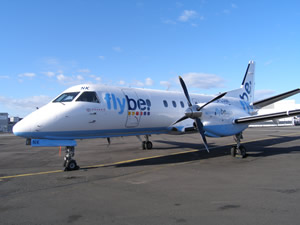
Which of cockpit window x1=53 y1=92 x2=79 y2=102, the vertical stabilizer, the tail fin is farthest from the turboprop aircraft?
the vertical stabilizer

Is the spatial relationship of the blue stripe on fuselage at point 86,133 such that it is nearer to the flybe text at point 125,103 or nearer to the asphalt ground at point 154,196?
the flybe text at point 125,103

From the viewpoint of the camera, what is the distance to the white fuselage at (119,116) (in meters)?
9.23

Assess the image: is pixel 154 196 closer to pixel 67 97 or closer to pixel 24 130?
pixel 24 130

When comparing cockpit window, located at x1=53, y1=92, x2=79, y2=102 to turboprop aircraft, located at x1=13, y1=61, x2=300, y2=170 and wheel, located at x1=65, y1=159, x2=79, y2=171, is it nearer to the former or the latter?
turboprop aircraft, located at x1=13, y1=61, x2=300, y2=170

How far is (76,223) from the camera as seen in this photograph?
440 cm

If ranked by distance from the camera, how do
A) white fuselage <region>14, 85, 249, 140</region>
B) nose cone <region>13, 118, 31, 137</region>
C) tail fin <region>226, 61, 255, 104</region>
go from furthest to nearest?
tail fin <region>226, 61, 255, 104</region> → white fuselage <region>14, 85, 249, 140</region> → nose cone <region>13, 118, 31, 137</region>

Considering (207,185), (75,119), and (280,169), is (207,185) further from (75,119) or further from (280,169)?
(75,119)

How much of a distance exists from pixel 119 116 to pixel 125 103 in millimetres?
799

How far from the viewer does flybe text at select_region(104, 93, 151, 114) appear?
11.1m

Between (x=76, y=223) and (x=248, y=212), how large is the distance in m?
3.39

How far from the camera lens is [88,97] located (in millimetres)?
10445

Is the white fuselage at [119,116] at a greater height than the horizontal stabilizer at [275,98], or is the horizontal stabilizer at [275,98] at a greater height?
the horizontal stabilizer at [275,98]

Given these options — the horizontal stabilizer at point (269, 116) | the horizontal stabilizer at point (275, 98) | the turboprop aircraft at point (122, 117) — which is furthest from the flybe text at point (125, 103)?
the horizontal stabilizer at point (275, 98)

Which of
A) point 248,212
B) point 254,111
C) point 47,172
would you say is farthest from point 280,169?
point 47,172
